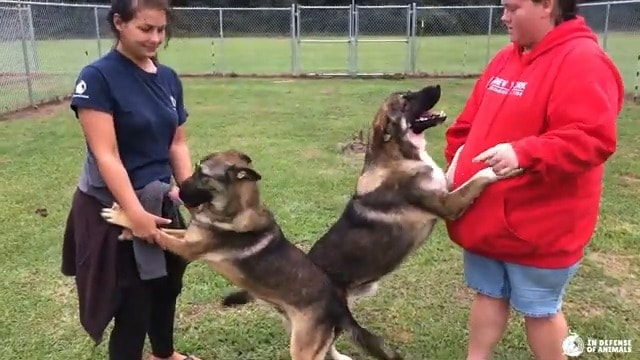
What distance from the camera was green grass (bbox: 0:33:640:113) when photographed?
13.1m

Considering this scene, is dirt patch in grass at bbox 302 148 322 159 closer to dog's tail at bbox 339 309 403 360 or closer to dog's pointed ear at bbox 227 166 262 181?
dog's tail at bbox 339 309 403 360

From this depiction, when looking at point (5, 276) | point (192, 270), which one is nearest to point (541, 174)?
point (192, 270)

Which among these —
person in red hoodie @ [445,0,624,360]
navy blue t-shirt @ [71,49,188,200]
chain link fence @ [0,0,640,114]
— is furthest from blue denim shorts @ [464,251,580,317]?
chain link fence @ [0,0,640,114]

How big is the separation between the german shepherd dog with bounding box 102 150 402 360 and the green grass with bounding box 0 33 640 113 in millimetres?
10436

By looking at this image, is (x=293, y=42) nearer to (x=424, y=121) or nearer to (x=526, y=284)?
(x=424, y=121)

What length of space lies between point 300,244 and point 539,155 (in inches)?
117

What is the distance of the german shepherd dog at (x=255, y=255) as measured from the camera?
107 inches

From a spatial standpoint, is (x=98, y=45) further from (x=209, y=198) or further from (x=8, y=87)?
(x=209, y=198)

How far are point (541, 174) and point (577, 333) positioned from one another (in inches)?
68.0

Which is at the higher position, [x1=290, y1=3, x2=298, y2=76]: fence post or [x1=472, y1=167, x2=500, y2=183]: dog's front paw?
[x1=472, y1=167, x2=500, y2=183]: dog's front paw

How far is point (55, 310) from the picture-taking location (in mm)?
4023

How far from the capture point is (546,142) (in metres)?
2.21

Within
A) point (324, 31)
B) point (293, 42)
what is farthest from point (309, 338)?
point (324, 31)

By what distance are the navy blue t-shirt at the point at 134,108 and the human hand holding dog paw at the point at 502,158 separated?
134 cm
